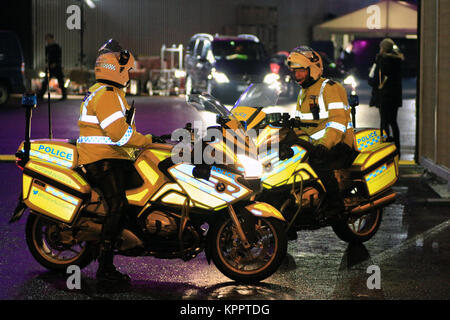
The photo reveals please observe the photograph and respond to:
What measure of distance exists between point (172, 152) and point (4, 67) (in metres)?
19.8

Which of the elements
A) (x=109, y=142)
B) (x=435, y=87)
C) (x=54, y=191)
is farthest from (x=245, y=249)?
(x=435, y=87)

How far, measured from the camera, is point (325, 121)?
8172 mm

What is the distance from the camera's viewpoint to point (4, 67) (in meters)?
25.8

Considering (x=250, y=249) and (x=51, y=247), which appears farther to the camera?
(x=51, y=247)

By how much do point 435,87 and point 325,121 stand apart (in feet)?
16.6

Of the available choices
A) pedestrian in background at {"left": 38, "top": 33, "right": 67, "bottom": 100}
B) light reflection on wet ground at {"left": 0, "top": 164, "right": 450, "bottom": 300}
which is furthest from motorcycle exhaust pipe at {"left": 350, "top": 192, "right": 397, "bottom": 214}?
pedestrian in background at {"left": 38, "top": 33, "right": 67, "bottom": 100}

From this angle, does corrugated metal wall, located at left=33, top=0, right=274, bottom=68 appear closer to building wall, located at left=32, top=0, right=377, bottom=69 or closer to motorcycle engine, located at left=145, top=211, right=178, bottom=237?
building wall, located at left=32, top=0, right=377, bottom=69

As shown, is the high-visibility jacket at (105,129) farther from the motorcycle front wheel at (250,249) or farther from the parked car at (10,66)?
the parked car at (10,66)

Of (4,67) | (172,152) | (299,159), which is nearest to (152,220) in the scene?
(172,152)

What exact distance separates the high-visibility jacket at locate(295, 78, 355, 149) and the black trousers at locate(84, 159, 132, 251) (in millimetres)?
1852

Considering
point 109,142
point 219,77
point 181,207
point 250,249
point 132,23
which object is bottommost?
point 250,249

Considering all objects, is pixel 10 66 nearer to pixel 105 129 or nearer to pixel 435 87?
pixel 435 87

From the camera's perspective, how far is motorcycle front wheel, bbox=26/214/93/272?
7277 millimetres
